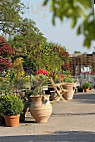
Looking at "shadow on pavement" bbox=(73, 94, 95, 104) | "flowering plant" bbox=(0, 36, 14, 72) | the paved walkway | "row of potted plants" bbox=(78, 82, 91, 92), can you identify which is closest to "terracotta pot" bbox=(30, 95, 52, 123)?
the paved walkway

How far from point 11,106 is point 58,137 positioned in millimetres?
1603

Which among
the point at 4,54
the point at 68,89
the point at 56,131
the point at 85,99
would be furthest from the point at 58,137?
the point at 85,99

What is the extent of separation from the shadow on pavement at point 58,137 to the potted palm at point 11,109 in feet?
3.44

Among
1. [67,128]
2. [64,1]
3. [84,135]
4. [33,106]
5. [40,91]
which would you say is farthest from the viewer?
[40,91]

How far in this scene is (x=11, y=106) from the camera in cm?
684

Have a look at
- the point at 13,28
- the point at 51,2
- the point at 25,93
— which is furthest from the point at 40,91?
the point at 13,28

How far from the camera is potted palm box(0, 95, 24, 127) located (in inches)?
270

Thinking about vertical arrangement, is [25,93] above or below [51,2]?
below

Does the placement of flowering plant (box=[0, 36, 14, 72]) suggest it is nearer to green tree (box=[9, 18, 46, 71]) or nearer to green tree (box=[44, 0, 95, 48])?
green tree (box=[9, 18, 46, 71])

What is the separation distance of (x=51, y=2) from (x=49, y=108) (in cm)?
540

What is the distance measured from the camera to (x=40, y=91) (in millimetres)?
7598

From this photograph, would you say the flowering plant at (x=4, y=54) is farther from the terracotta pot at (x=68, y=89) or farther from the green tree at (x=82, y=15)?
the green tree at (x=82, y=15)

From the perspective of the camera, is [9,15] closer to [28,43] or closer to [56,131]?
[28,43]

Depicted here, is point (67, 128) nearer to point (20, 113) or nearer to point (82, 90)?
point (20, 113)
